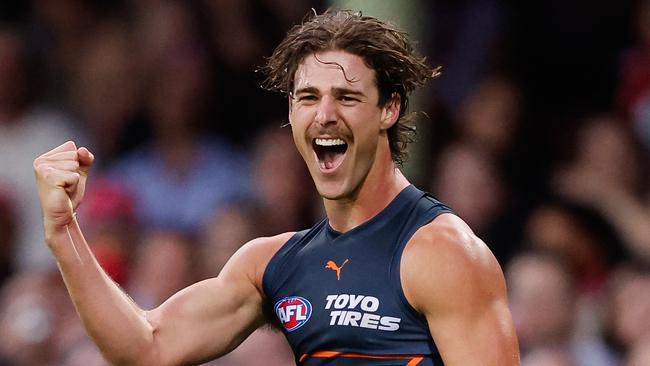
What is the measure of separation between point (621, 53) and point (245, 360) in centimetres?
274

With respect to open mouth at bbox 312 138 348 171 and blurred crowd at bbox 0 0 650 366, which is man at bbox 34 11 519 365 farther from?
blurred crowd at bbox 0 0 650 366

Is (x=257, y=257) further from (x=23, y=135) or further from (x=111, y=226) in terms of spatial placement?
(x=23, y=135)

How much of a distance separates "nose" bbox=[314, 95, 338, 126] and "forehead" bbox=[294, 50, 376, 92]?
0.04 meters

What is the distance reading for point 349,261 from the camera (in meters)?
4.30

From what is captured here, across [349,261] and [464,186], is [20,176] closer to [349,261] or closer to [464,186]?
[464,186]

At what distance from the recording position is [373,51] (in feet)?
14.3

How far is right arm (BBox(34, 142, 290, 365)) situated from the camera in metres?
4.22

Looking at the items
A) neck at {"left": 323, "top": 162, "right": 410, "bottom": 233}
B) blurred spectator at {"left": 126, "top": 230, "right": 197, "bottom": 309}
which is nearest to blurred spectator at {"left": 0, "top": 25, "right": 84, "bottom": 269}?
blurred spectator at {"left": 126, "top": 230, "right": 197, "bottom": 309}

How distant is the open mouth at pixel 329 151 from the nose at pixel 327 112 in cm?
8

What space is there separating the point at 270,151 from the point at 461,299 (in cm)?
421

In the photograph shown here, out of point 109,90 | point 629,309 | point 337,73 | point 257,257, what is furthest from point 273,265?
point 109,90

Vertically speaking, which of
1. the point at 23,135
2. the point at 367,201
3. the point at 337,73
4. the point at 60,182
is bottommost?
the point at 23,135

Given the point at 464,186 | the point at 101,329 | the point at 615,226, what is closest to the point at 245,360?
the point at 464,186

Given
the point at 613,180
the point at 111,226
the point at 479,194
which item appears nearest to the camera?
the point at 613,180
